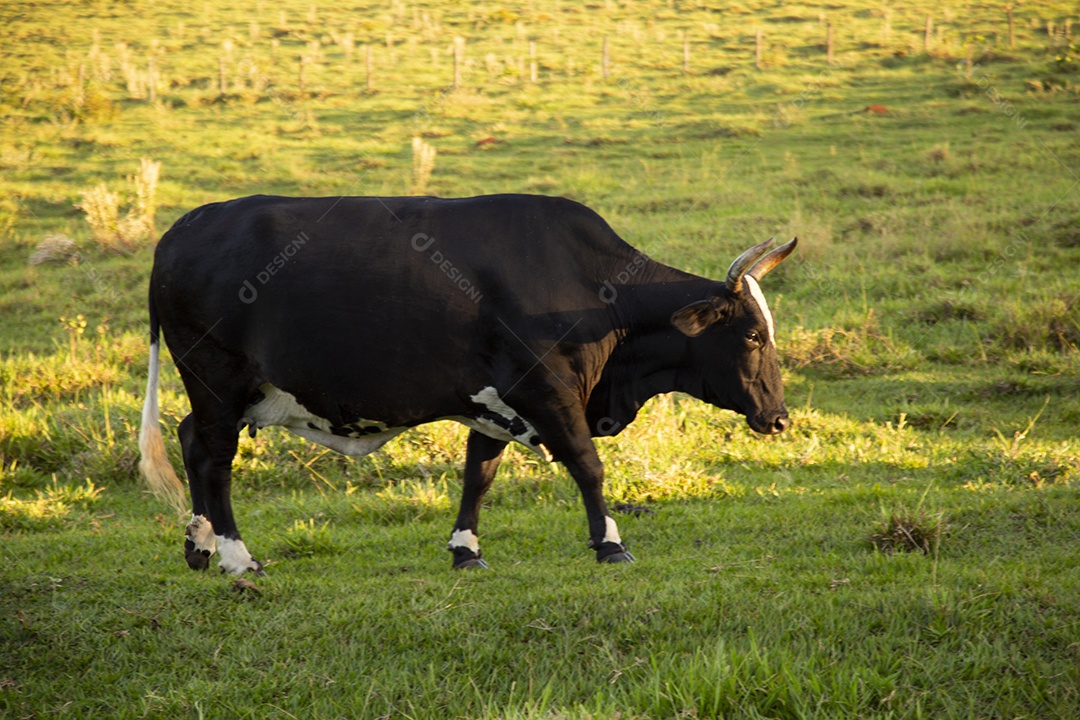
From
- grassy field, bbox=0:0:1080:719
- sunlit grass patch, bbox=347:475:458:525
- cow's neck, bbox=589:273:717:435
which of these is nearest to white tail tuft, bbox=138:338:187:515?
grassy field, bbox=0:0:1080:719

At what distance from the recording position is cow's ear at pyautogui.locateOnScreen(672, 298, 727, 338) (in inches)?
201

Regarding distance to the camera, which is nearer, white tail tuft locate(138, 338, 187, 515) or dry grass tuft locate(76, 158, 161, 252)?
white tail tuft locate(138, 338, 187, 515)

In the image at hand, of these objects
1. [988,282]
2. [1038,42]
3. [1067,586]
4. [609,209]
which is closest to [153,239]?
[609,209]

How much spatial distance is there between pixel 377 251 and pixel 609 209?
9.58 meters

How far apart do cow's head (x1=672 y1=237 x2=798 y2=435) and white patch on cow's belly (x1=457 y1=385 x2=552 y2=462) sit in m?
0.92

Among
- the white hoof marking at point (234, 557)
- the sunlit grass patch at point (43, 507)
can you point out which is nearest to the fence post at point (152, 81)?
the sunlit grass patch at point (43, 507)

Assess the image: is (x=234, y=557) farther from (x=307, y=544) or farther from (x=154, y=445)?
(x=154, y=445)

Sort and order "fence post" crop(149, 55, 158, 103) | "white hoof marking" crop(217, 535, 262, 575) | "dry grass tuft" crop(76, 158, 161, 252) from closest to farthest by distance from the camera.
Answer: "white hoof marking" crop(217, 535, 262, 575), "dry grass tuft" crop(76, 158, 161, 252), "fence post" crop(149, 55, 158, 103)

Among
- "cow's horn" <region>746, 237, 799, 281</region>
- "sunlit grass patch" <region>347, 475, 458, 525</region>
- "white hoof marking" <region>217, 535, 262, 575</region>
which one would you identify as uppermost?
"cow's horn" <region>746, 237, 799, 281</region>

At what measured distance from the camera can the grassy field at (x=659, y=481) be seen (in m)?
3.87

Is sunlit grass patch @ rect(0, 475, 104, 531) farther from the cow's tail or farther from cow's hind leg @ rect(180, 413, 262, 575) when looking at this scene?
cow's hind leg @ rect(180, 413, 262, 575)

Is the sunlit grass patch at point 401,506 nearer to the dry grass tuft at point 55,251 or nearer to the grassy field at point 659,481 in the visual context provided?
the grassy field at point 659,481

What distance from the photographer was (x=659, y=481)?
6238 millimetres

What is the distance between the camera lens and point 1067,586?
425 centimetres
